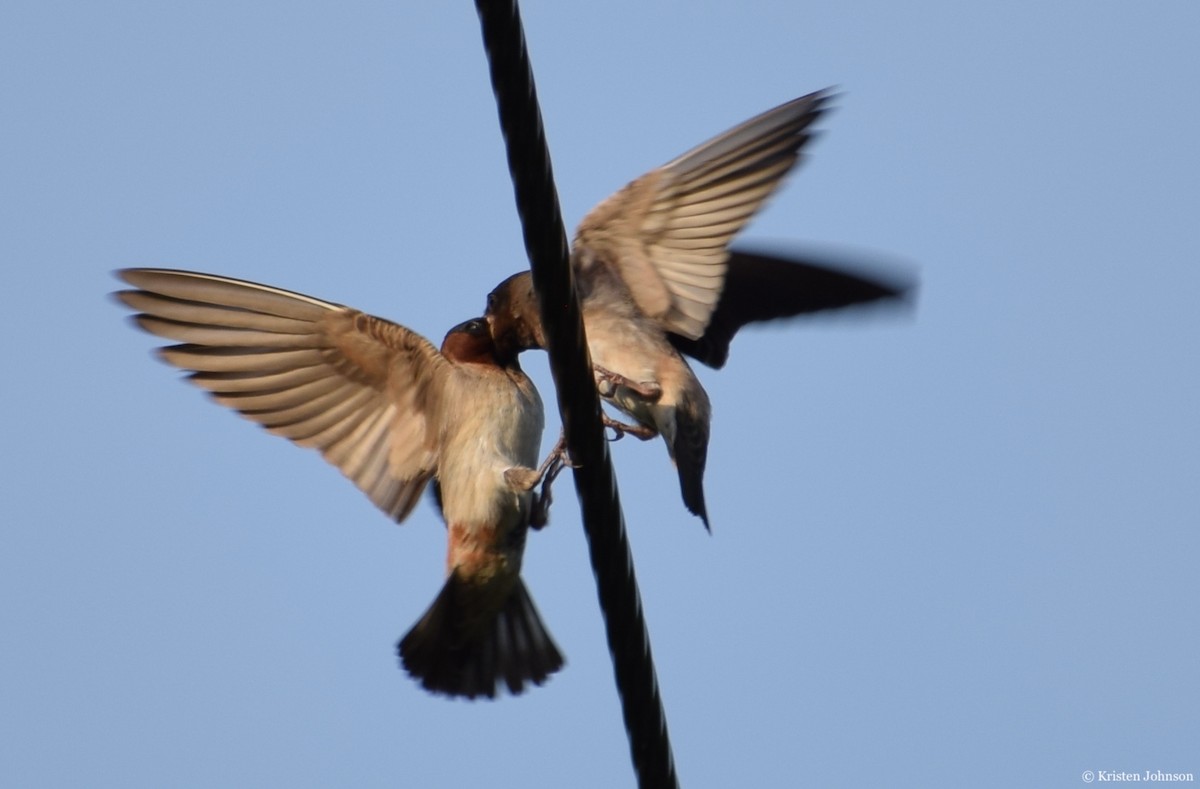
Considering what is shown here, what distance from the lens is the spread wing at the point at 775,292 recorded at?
22.2 feet

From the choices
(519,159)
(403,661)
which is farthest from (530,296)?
(519,159)

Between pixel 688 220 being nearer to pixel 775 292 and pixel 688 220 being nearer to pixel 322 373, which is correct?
pixel 775 292

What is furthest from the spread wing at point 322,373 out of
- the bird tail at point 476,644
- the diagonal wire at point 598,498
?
the diagonal wire at point 598,498

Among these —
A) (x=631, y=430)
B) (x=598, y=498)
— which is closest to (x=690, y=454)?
(x=631, y=430)

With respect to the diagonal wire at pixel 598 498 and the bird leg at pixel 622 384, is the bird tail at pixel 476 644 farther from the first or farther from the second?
the diagonal wire at pixel 598 498

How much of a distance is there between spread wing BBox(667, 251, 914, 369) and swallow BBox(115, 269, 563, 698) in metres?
1.72

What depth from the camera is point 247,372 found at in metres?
5.48

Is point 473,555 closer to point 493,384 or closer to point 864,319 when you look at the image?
point 493,384

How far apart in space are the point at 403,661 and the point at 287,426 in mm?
951

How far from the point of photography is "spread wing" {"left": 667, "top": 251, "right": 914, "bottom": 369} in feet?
22.2

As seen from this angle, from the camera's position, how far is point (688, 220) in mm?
6426

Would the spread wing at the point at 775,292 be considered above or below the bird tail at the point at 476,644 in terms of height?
above

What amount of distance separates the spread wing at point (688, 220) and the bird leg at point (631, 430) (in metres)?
0.63

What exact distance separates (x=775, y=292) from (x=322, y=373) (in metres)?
2.41
